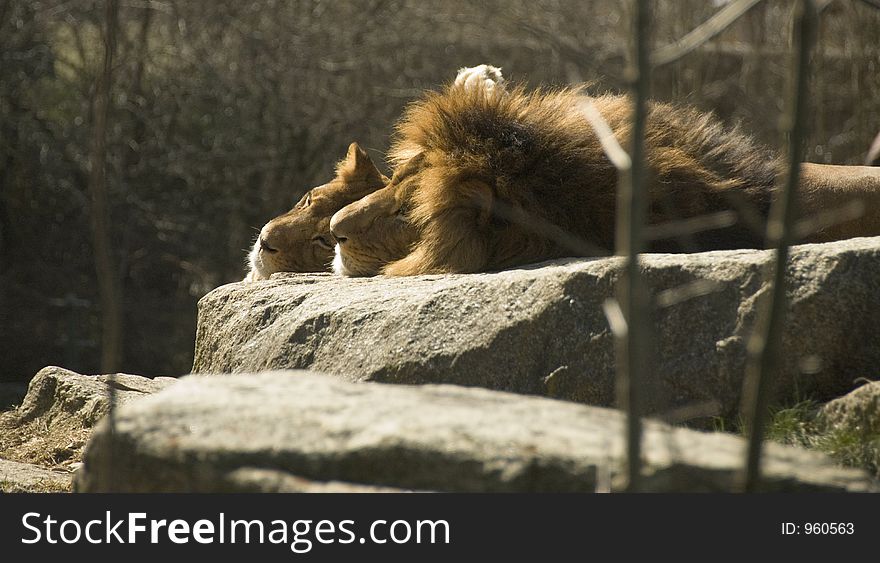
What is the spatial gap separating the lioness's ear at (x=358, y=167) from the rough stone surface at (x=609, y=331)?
→ 149cm

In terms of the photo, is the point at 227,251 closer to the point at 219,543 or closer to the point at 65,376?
the point at 65,376

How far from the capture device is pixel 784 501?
6.98 feet

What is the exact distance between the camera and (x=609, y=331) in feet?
11.5

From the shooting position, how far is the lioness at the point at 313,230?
203 inches

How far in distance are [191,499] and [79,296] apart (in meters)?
7.71

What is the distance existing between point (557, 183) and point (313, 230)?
1408 mm

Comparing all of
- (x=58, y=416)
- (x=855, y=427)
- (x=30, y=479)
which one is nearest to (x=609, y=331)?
(x=855, y=427)

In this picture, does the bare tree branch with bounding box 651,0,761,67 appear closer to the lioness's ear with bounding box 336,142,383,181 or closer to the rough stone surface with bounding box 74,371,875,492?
the rough stone surface with bounding box 74,371,875,492

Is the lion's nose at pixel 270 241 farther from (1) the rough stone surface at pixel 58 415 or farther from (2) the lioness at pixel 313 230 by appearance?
(1) the rough stone surface at pixel 58 415

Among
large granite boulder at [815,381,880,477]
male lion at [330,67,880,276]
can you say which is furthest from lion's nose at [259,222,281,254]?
large granite boulder at [815,381,880,477]

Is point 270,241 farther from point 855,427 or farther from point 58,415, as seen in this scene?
point 855,427

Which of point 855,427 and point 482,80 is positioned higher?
point 482,80

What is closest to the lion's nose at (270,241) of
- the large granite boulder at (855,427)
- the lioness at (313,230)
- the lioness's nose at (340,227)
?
the lioness at (313,230)

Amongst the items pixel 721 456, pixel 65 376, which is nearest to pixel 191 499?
pixel 721 456
